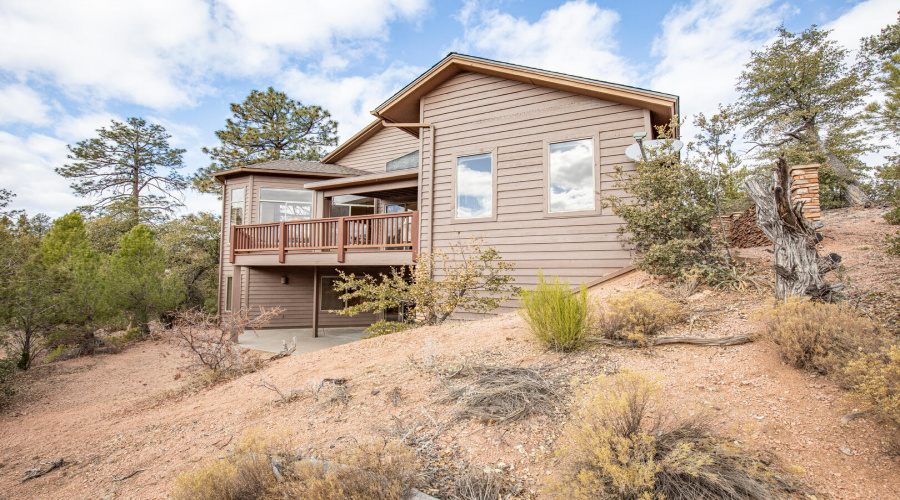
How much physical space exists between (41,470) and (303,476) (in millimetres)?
3379

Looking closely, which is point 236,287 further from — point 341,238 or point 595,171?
point 595,171

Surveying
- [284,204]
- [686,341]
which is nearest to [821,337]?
[686,341]

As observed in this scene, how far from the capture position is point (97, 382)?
869 cm

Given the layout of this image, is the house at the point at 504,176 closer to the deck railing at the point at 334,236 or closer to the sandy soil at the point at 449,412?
the deck railing at the point at 334,236

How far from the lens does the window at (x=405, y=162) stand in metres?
12.7

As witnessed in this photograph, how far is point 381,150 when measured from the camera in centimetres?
1480

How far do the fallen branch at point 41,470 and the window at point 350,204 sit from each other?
421 inches

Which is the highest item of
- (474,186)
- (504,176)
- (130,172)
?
(130,172)

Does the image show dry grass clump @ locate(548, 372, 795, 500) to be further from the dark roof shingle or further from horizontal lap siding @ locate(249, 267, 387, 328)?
the dark roof shingle

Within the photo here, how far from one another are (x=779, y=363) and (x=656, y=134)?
5919 millimetres

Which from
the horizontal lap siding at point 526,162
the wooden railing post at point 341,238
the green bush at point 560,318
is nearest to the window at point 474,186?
the horizontal lap siding at point 526,162

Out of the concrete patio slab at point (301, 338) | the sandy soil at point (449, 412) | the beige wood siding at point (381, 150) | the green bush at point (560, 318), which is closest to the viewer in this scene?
the sandy soil at point (449, 412)

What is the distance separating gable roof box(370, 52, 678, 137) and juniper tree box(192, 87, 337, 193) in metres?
17.4

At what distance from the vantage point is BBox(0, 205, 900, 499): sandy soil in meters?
2.10
